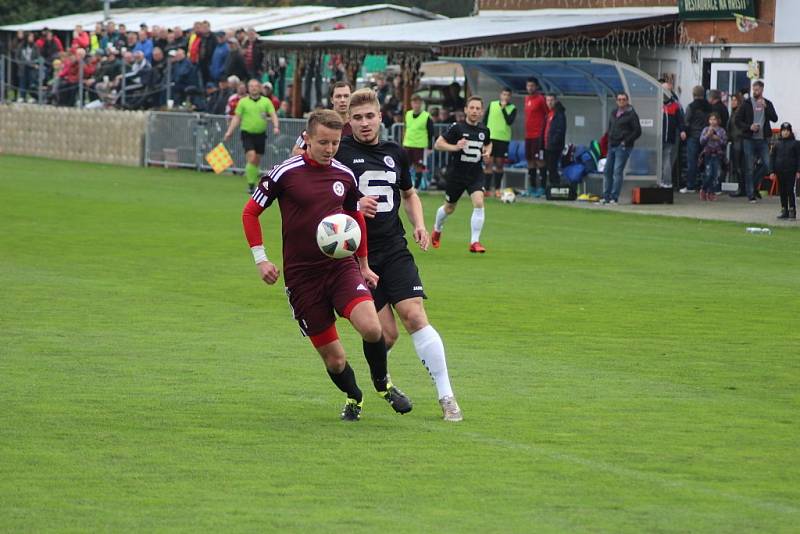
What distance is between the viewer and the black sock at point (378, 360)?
8.92m

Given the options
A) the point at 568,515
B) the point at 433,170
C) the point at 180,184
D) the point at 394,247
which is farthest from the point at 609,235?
the point at 568,515

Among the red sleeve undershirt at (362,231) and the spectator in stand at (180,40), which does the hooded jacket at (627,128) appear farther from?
the red sleeve undershirt at (362,231)

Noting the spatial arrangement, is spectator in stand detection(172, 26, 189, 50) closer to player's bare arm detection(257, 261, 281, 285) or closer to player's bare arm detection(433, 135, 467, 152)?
player's bare arm detection(433, 135, 467, 152)

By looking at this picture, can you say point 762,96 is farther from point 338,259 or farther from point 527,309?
point 338,259

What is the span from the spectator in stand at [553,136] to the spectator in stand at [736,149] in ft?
10.5

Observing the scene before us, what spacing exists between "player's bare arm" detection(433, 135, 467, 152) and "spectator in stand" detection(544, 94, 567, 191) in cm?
1023

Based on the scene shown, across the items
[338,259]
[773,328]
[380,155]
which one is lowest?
[773,328]

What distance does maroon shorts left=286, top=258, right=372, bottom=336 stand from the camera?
28.5 ft

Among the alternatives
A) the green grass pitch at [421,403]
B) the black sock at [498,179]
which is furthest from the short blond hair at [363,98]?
the black sock at [498,179]

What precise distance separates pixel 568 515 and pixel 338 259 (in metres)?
2.55

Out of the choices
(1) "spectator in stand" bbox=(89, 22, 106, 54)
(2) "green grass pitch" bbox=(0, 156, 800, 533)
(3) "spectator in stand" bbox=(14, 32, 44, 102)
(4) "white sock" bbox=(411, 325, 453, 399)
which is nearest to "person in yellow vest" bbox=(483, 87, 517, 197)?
(2) "green grass pitch" bbox=(0, 156, 800, 533)

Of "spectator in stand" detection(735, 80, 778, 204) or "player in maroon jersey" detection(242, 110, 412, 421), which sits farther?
"spectator in stand" detection(735, 80, 778, 204)

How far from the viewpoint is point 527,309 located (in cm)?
1450

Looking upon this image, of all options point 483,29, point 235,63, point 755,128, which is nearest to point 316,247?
point 755,128
